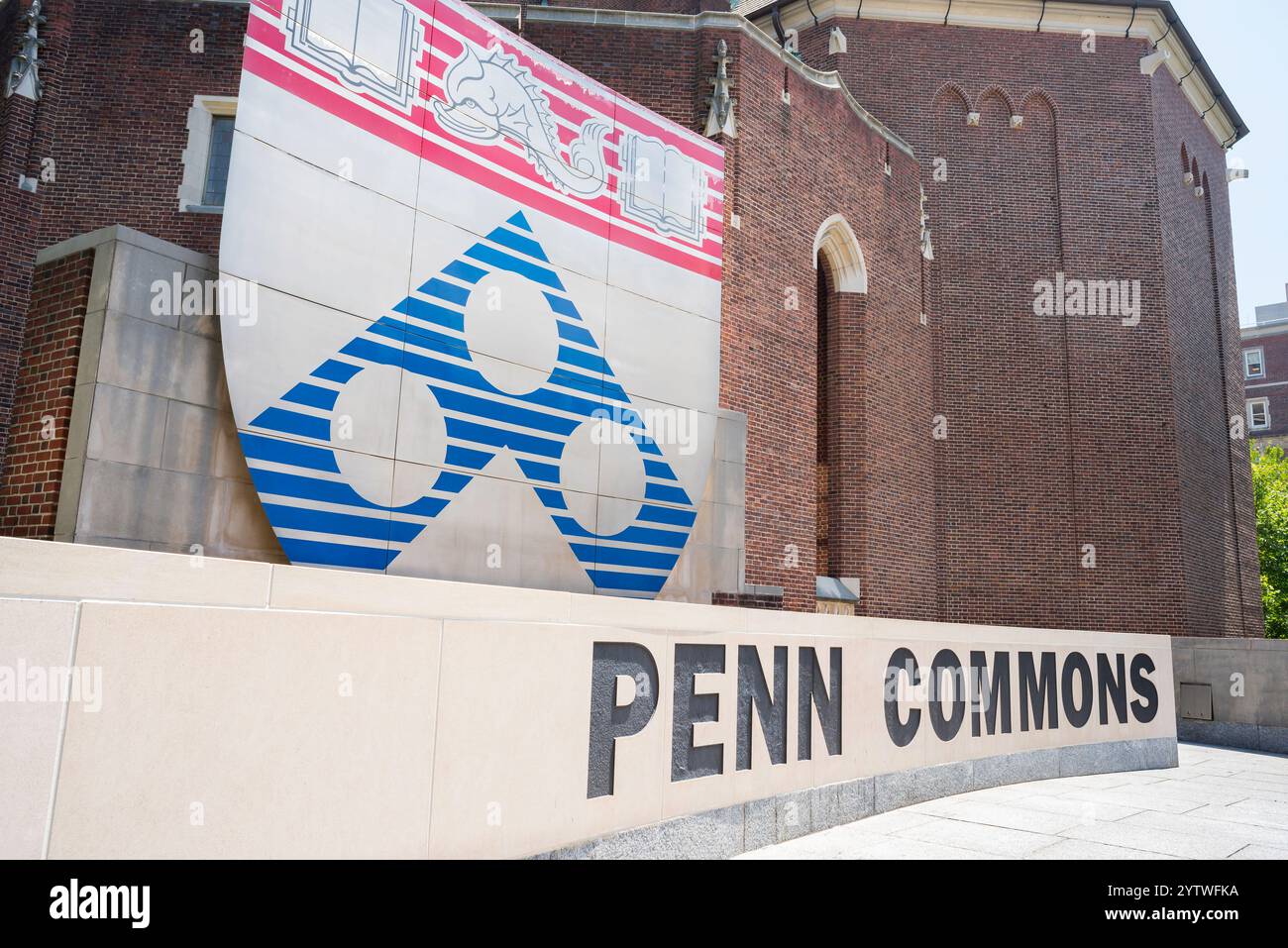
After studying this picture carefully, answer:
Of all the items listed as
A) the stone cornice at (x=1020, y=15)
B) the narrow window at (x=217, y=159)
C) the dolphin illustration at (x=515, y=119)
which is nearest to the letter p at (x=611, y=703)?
the dolphin illustration at (x=515, y=119)

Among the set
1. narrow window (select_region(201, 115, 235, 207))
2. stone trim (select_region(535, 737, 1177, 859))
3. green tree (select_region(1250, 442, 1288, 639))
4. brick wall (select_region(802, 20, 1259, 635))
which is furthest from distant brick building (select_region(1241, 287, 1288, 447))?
narrow window (select_region(201, 115, 235, 207))

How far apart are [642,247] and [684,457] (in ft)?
7.94

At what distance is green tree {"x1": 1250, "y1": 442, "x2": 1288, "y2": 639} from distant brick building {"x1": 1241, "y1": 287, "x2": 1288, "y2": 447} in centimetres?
1495

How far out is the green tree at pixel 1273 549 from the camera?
31.5m

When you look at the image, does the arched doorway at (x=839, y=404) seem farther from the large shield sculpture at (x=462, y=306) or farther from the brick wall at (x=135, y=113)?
the brick wall at (x=135, y=113)

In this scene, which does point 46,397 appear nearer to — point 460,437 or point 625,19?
point 460,437

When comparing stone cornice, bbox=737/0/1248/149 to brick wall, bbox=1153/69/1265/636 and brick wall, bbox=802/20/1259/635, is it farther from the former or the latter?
brick wall, bbox=1153/69/1265/636

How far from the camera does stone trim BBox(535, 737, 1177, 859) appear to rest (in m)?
5.64

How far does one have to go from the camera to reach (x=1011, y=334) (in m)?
19.4

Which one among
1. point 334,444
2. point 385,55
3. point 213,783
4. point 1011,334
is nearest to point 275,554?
point 334,444

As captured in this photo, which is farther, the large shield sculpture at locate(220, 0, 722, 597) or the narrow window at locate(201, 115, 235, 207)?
the narrow window at locate(201, 115, 235, 207)

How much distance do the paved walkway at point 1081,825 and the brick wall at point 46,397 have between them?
16.9ft

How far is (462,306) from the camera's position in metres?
8.72

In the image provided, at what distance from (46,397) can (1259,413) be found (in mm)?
54135
